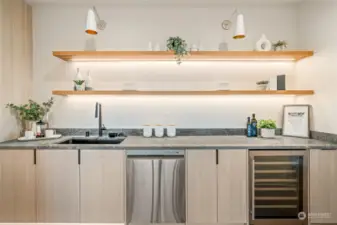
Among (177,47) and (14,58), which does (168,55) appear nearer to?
(177,47)

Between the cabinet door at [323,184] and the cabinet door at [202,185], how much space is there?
3.29 feet

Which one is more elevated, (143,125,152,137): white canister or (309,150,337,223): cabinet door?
(143,125,152,137): white canister

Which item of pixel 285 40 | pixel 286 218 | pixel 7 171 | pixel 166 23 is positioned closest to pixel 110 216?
pixel 7 171

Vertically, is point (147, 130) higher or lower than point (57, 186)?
higher

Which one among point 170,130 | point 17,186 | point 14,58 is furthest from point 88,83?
point 17,186

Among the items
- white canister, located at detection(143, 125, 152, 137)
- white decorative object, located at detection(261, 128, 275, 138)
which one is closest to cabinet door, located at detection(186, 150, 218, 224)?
white canister, located at detection(143, 125, 152, 137)

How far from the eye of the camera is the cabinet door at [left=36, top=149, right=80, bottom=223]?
2.39m

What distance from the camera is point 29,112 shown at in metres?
2.80

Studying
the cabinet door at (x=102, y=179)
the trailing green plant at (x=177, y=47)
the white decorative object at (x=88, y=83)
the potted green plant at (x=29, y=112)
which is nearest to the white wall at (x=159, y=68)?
the white decorative object at (x=88, y=83)

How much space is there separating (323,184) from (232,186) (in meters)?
0.93

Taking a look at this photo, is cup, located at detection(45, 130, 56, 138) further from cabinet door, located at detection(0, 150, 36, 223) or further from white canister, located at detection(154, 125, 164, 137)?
white canister, located at detection(154, 125, 164, 137)

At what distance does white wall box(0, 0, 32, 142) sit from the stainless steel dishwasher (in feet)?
5.08

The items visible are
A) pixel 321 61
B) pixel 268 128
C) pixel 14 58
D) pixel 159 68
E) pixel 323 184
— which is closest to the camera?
pixel 323 184

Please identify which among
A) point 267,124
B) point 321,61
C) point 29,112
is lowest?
point 267,124
